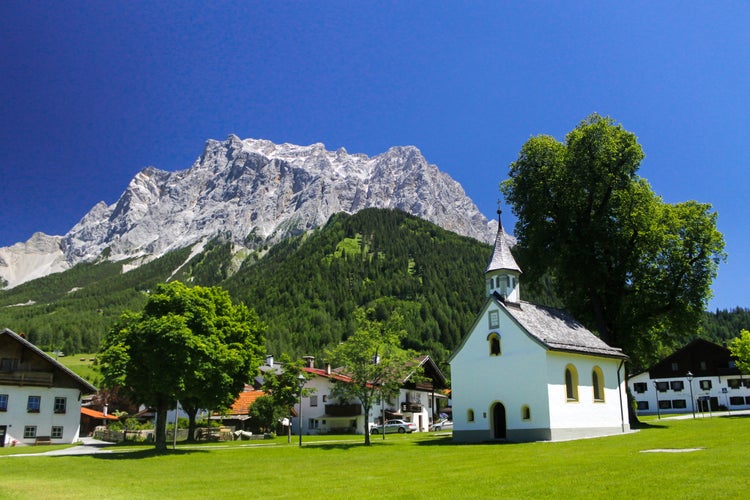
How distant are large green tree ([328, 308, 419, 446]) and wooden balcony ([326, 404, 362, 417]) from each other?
91.9 ft

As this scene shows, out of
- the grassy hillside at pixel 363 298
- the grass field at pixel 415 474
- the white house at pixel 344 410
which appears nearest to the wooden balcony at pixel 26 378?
the grass field at pixel 415 474

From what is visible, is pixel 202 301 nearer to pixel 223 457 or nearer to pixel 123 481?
pixel 223 457

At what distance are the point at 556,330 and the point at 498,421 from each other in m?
7.48

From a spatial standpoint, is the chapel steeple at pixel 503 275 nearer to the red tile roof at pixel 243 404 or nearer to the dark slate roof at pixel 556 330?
the dark slate roof at pixel 556 330

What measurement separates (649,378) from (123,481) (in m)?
91.4

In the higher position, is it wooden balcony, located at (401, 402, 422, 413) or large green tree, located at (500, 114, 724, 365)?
large green tree, located at (500, 114, 724, 365)

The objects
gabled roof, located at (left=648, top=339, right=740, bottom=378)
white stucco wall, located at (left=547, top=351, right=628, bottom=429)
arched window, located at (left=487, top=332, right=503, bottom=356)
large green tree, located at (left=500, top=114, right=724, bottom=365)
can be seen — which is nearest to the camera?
white stucco wall, located at (left=547, top=351, right=628, bottom=429)

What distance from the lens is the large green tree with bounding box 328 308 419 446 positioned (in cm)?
3975

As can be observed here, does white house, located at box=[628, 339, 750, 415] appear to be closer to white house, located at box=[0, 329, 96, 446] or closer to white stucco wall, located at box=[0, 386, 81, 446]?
white stucco wall, located at box=[0, 386, 81, 446]

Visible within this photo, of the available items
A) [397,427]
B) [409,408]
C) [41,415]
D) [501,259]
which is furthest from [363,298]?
[501,259]

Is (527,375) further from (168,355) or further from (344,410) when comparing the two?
(344,410)

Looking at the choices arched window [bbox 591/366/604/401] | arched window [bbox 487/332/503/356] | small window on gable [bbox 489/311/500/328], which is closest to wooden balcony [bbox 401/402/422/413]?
arched window [bbox 487/332/503/356]

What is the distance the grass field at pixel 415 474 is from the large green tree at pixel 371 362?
795 centimetres

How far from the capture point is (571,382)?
130ft
